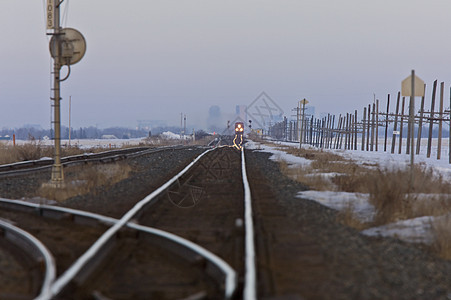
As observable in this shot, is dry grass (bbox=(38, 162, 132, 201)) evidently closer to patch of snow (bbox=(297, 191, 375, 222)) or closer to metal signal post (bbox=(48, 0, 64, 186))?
metal signal post (bbox=(48, 0, 64, 186))

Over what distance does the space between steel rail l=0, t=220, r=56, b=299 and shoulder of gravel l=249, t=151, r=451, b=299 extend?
9.33 feet

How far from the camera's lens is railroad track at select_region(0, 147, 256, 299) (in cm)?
455

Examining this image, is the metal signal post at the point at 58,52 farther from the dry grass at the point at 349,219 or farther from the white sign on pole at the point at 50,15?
the dry grass at the point at 349,219

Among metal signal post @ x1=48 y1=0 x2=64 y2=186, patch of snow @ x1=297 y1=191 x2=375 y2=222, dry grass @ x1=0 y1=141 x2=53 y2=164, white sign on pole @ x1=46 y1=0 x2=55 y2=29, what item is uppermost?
white sign on pole @ x1=46 y1=0 x2=55 y2=29

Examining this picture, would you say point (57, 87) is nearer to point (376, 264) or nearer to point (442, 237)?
point (376, 264)

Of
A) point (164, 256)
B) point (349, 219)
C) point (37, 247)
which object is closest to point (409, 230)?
point (349, 219)

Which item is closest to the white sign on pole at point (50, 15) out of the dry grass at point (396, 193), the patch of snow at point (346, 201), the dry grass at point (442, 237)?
the patch of snow at point (346, 201)

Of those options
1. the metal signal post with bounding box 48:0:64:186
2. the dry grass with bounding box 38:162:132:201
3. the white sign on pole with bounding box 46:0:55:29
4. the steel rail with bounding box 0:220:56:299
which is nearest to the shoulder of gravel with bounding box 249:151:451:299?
the steel rail with bounding box 0:220:56:299

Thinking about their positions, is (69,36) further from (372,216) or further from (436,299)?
(436,299)

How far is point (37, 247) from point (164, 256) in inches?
66.3

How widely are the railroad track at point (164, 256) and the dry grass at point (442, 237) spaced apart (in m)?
2.68

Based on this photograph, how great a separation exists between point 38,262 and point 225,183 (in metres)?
9.71

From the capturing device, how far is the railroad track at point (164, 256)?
4.55 metres

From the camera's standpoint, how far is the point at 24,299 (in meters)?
4.43
